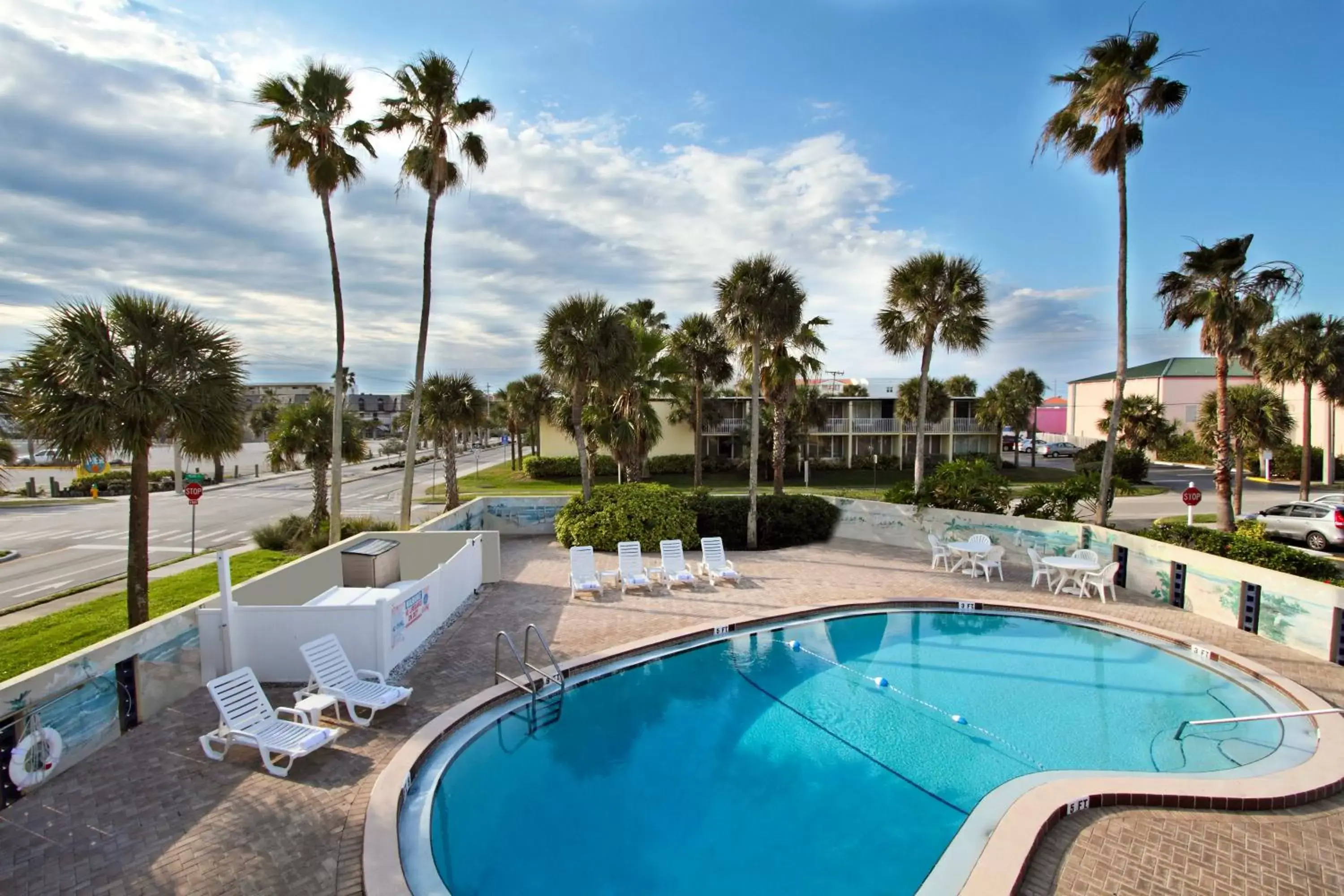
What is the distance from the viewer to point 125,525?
98.9ft

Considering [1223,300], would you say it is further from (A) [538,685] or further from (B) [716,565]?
(A) [538,685]

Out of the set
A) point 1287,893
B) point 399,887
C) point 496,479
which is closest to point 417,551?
point 399,887

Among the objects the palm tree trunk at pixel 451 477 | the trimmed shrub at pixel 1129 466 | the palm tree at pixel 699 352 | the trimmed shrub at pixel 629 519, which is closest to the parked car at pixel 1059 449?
the trimmed shrub at pixel 1129 466

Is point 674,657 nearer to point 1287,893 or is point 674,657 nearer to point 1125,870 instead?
point 1125,870

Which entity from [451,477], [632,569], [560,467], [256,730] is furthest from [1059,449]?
[256,730]

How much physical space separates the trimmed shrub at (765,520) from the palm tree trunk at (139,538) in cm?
1240

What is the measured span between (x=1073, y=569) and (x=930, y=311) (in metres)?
8.97

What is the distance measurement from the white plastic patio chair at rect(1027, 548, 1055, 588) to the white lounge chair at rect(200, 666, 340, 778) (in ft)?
44.7

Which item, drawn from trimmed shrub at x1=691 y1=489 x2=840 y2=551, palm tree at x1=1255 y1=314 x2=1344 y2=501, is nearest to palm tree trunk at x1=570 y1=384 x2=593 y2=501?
trimmed shrub at x1=691 y1=489 x2=840 y2=551

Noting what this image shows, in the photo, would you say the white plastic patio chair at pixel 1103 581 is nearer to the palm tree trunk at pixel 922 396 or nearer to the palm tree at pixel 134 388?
the palm tree trunk at pixel 922 396

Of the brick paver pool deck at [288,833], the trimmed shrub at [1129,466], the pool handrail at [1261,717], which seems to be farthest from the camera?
the trimmed shrub at [1129,466]

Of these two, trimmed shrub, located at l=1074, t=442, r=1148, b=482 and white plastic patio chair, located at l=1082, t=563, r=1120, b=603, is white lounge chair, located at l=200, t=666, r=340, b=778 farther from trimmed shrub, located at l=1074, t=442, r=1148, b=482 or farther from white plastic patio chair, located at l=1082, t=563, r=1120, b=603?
trimmed shrub, located at l=1074, t=442, r=1148, b=482

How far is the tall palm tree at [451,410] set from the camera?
95.6ft

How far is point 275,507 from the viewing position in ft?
118
